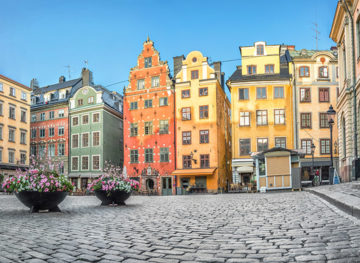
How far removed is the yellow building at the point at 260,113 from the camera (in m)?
40.1

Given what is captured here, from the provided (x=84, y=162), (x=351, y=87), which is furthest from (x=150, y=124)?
(x=351, y=87)

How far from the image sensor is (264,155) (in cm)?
2602

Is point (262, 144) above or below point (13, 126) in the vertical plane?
below

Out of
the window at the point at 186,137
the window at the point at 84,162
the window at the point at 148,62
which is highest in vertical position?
the window at the point at 148,62

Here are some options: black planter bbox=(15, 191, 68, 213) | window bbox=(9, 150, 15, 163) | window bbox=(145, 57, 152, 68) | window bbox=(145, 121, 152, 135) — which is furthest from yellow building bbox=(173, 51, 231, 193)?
black planter bbox=(15, 191, 68, 213)

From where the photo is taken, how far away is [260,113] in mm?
40656

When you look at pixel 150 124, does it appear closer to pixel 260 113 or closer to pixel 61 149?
pixel 260 113

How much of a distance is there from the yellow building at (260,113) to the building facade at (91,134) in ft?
51.7

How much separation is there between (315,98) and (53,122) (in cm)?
3216

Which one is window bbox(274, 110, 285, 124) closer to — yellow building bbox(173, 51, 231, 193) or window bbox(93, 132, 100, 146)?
yellow building bbox(173, 51, 231, 193)

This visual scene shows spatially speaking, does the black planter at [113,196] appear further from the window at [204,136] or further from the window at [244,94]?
the window at [244,94]

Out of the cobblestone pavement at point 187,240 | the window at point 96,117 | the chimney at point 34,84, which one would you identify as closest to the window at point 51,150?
the window at point 96,117

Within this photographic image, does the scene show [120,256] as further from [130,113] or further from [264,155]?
[130,113]

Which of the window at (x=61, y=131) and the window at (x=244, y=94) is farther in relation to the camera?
the window at (x=61, y=131)
